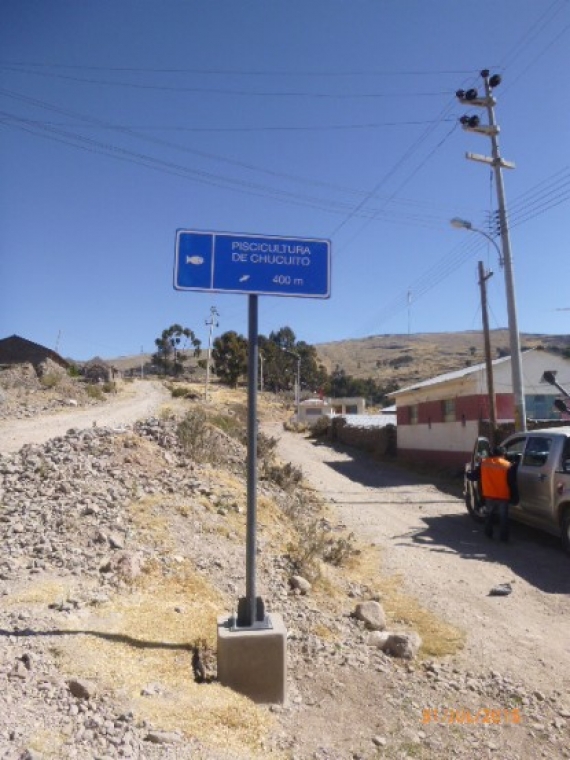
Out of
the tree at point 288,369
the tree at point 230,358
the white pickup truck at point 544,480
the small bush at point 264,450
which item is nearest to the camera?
the white pickup truck at point 544,480

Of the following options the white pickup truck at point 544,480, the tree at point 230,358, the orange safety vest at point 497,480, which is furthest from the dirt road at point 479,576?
the tree at point 230,358

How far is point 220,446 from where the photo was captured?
13.1 m

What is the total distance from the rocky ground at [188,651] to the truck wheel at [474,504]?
4093mm

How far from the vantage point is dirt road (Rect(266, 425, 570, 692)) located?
5275mm

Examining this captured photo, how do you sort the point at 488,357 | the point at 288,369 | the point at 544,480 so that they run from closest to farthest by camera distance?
the point at 544,480, the point at 488,357, the point at 288,369

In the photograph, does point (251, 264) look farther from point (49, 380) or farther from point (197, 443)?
point (49, 380)

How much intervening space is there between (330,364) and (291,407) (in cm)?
7293

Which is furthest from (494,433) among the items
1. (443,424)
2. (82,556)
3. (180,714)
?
(180,714)

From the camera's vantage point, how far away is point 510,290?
579 inches

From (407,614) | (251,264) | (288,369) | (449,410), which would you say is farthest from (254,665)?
(288,369)

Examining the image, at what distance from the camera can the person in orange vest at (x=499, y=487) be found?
9648 mm

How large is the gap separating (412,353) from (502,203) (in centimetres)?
12968

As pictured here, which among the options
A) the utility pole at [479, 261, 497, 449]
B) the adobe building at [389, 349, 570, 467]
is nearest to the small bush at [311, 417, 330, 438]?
the adobe building at [389, 349, 570, 467]

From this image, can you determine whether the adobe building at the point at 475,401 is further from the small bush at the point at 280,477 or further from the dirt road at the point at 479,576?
the small bush at the point at 280,477
